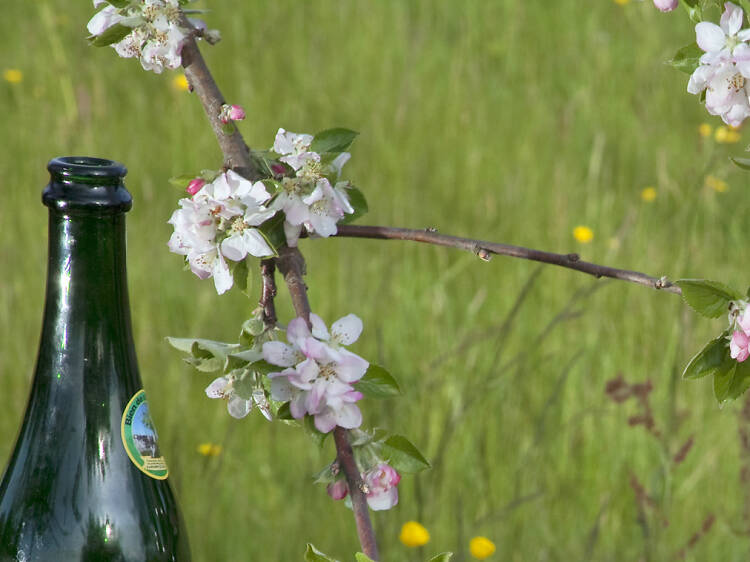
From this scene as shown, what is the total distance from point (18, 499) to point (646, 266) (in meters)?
1.73

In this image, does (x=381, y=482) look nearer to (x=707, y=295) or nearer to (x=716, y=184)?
(x=707, y=295)

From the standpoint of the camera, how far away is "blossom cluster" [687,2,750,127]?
83 centimetres

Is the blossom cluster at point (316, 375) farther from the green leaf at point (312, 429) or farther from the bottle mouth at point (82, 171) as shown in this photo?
the bottle mouth at point (82, 171)

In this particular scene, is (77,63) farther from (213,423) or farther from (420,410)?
(420,410)

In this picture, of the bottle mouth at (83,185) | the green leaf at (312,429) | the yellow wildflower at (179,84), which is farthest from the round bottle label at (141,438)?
the yellow wildflower at (179,84)

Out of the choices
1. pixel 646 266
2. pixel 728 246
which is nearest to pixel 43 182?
pixel 646 266

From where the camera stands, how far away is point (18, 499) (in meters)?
1.31

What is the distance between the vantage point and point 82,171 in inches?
44.2

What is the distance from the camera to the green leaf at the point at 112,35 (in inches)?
35.1

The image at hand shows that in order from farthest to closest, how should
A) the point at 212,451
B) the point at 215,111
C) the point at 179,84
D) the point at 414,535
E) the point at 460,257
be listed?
the point at 179,84 < the point at 460,257 < the point at 212,451 < the point at 414,535 < the point at 215,111

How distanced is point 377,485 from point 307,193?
26 centimetres

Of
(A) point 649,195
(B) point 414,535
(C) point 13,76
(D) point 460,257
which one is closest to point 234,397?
(B) point 414,535

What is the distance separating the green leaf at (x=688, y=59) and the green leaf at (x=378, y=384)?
0.36m

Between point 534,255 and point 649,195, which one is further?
point 649,195
